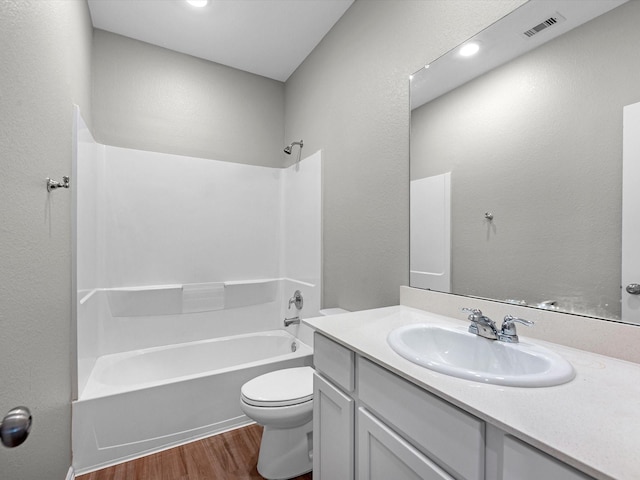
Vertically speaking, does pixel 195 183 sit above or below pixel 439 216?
A: above

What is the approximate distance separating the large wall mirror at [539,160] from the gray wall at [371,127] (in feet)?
0.47

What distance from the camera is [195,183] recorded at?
262cm

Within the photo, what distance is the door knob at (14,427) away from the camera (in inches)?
20.4

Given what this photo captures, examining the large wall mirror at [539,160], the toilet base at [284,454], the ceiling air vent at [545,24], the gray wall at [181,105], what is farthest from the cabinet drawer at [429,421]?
the gray wall at [181,105]

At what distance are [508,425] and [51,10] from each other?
208cm

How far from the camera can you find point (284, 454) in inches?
63.8

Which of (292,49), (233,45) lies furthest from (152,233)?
(292,49)

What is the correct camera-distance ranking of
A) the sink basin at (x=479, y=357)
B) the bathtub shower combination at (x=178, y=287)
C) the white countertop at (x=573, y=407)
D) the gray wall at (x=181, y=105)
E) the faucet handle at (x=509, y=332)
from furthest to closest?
the gray wall at (x=181, y=105), the bathtub shower combination at (x=178, y=287), the faucet handle at (x=509, y=332), the sink basin at (x=479, y=357), the white countertop at (x=573, y=407)

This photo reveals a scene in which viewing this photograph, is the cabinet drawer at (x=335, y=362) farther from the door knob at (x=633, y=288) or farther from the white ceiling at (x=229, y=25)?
the white ceiling at (x=229, y=25)

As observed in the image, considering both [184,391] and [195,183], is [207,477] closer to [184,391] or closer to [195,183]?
[184,391]

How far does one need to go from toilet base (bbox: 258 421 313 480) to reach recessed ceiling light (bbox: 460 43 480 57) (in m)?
2.01

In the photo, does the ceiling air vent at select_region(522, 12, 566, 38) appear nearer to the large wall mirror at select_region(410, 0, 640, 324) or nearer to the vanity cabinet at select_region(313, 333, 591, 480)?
the large wall mirror at select_region(410, 0, 640, 324)

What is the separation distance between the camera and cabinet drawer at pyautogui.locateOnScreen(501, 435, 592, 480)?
20.2 inches

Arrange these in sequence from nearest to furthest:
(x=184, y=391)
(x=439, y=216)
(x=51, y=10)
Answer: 1. (x=51, y=10)
2. (x=439, y=216)
3. (x=184, y=391)
